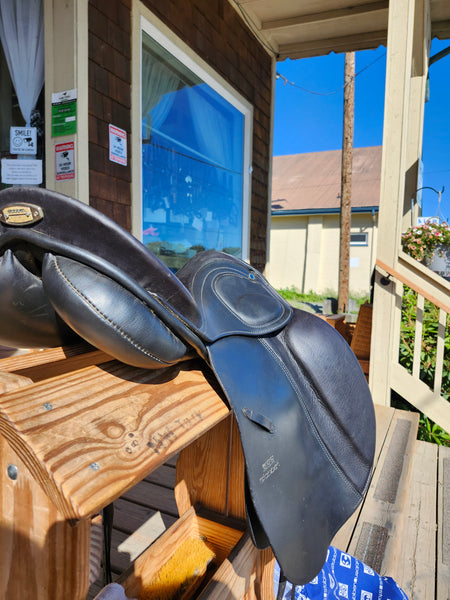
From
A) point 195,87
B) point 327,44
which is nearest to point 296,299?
point 327,44

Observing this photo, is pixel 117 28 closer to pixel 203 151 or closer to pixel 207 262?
pixel 203 151

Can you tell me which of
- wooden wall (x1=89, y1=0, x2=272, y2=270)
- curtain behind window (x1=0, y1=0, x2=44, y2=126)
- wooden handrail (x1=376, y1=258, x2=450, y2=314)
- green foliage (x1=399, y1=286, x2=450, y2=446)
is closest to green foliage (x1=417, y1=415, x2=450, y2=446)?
green foliage (x1=399, y1=286, x2=450, y2=446)

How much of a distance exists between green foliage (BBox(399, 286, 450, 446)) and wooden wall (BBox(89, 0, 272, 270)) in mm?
2226

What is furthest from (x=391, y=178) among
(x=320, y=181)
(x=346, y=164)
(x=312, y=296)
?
(x=320, y=181)

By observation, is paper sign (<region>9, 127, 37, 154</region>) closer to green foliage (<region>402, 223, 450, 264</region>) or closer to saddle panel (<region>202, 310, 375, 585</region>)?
saddle panel (<region>202, 310, 375, 585</region>)

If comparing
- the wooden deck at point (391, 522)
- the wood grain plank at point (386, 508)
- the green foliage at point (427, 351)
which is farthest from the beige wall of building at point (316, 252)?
the wooden deck at point (391, 522)

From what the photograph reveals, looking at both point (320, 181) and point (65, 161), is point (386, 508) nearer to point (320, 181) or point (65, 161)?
point (65, 161)

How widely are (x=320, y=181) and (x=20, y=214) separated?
752 inches

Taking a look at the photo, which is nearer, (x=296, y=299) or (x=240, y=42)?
(x=240, y=42)

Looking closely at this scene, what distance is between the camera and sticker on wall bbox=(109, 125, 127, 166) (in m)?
2.60

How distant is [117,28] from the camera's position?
8.48 ft

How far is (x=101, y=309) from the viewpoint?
533 mm

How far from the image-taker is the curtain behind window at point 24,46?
2.35m

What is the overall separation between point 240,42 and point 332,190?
1382 cm
